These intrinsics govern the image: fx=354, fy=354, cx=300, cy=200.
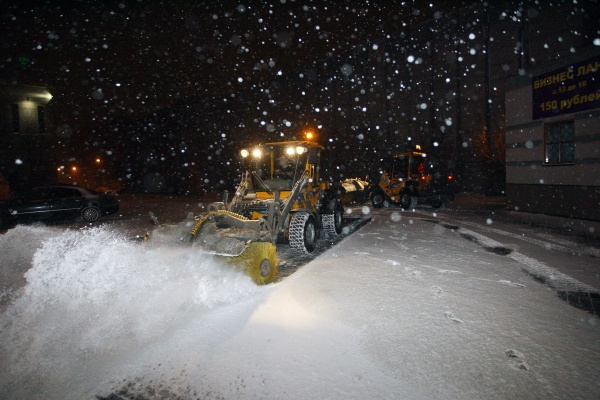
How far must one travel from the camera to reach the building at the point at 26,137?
24.0m

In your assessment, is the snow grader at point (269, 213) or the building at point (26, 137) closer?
the snow grader at point (269, 213)

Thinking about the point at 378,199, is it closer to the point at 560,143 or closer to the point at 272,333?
the point at 560,143

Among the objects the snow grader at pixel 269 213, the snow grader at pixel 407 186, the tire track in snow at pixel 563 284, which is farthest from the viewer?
the snow grader at pixel 407 186

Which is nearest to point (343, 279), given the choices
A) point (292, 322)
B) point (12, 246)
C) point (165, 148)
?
point (292, 322)

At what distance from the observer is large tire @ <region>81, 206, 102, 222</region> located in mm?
14228

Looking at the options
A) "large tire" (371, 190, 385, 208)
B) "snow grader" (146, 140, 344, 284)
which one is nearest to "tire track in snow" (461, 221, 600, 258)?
"snow grader" (146, 140, 344, 284)

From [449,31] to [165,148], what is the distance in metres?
33.0

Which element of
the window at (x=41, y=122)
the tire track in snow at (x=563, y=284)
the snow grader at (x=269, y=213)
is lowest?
the tire track in snow at (x=563, y=284)

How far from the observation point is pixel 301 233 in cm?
763

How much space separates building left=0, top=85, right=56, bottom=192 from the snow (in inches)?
933

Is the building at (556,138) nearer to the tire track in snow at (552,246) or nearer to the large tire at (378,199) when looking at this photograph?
the tire track in snow at (552,246)

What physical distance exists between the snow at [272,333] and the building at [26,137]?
23.7 m

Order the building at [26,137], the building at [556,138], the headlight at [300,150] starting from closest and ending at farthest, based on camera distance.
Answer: the headlight at [300,150] < the building at [556,138] < the building at [26,137]

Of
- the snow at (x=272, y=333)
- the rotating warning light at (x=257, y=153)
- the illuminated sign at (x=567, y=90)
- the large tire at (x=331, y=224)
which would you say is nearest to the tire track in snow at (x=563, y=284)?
the snow at (x=272, y=333)
